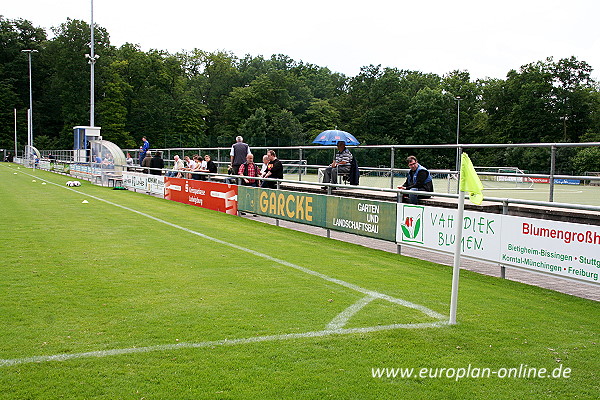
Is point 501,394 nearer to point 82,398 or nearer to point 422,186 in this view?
point 82,398

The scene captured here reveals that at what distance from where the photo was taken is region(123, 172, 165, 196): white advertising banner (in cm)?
2389

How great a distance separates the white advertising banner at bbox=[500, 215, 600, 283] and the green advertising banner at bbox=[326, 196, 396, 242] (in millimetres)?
2778

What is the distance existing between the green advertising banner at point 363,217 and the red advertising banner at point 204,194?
5277mm

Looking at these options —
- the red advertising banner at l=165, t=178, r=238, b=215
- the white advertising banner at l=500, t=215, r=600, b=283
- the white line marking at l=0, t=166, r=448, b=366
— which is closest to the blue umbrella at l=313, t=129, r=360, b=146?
the red advertising banner at l=165, t=178, r=238, b=215

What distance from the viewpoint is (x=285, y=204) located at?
48.7 feet

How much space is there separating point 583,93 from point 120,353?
6926 cm

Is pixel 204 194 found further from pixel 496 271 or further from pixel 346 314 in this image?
pixel 346 314

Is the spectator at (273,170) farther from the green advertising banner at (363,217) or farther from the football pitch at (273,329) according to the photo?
the football pitch at (273,329)

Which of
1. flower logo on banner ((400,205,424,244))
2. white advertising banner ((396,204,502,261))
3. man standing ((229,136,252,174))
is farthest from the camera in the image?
man standing ((229,136,252,174))

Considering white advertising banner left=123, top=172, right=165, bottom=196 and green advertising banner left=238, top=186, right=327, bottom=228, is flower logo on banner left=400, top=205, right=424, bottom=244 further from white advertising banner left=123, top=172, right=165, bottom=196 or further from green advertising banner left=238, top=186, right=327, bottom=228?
white advertising banner left=123, top=172, right=165, bottom=196

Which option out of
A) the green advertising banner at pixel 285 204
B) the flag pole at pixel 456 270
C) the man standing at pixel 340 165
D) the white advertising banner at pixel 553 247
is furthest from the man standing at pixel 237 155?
the flag pole at pixel 456 270

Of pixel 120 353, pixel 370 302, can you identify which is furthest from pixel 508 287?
pixel 120 353

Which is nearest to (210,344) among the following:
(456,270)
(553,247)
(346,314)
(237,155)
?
(346,314)

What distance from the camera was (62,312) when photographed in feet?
20.7
